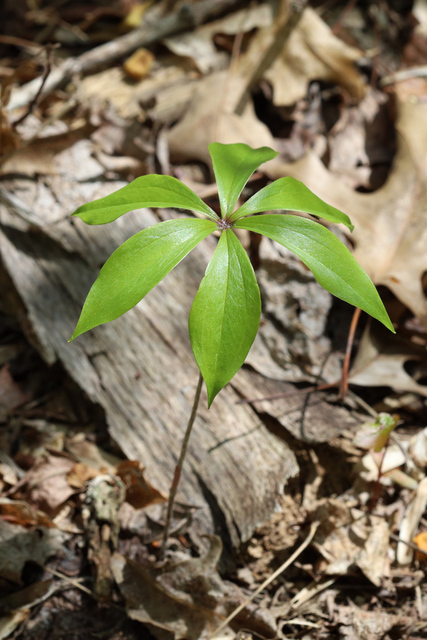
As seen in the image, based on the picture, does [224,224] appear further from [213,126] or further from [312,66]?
[312,66]

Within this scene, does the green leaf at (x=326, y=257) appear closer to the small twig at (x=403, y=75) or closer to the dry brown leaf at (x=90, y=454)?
the dry brown leaf at (x=90, y=454)

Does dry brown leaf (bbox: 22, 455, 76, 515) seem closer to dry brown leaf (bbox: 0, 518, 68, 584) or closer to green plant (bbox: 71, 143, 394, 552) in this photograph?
dry brown leaf (bbox: 0, 518, 68, 584)

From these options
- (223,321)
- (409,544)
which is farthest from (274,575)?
(223,321)

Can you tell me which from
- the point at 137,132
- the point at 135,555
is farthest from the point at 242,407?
the point at 137,132

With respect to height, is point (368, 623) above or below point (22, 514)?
below

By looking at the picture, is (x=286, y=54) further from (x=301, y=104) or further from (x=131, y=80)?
(x=131, y=80)

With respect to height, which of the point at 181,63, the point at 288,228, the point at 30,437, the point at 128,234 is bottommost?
the point at 30,437
